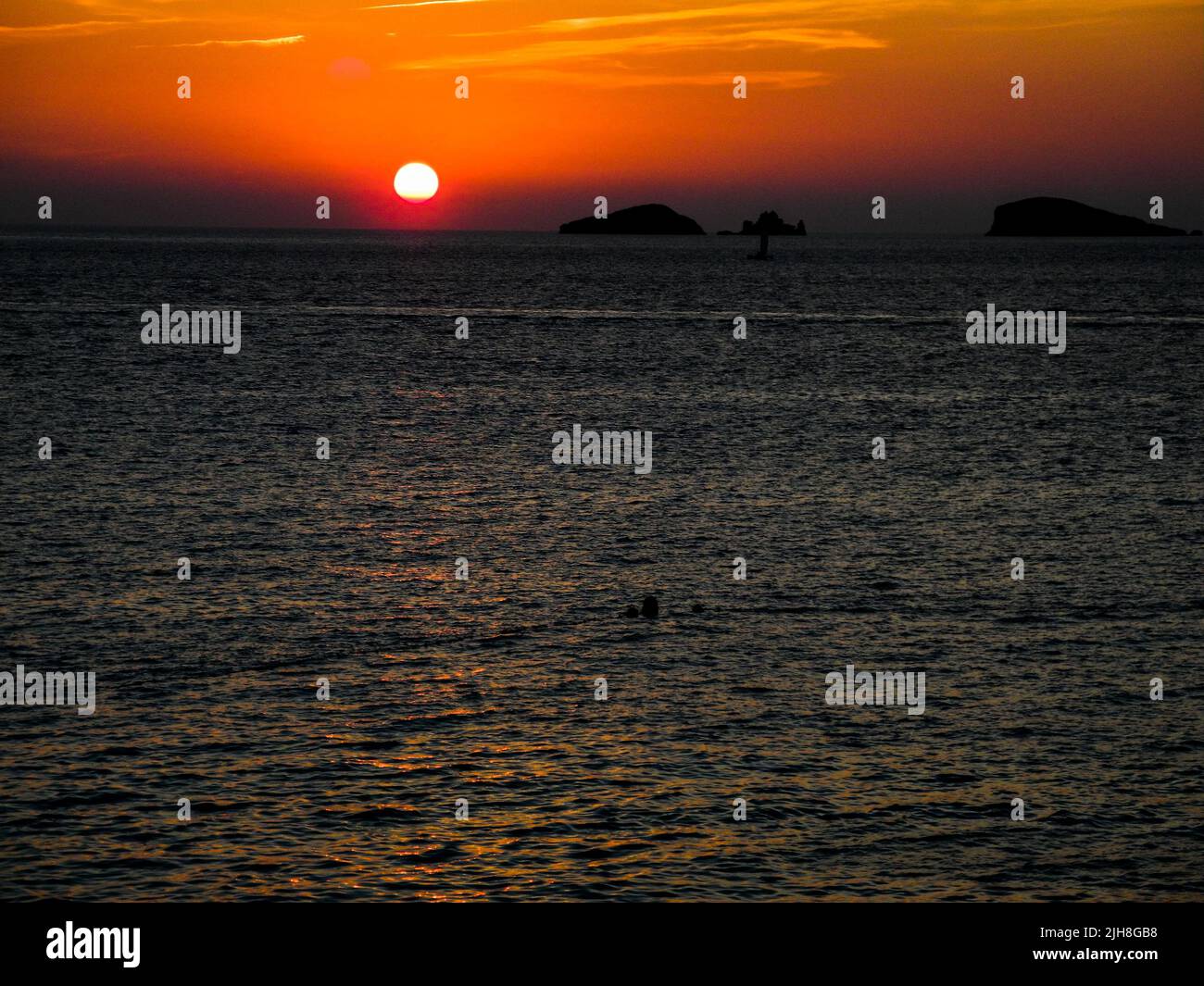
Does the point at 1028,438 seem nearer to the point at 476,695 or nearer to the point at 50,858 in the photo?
the point at 476,695

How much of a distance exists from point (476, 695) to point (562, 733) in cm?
251

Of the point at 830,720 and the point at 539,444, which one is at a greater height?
the point at 539,444

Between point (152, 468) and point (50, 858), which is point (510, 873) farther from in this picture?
point (152, 468)

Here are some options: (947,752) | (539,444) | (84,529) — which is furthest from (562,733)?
(539,444)

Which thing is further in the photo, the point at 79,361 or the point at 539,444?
the point at 79,361

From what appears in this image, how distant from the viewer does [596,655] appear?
27.7 m

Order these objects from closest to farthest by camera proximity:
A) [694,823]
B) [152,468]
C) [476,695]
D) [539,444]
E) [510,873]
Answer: [510,873] < [694,823] < [476,695] < [152,468] < [539,444]

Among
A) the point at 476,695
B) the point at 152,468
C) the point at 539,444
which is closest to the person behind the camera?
the point at 476,695

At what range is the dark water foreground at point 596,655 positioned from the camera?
18797mm

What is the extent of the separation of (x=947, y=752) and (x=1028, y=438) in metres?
39.9

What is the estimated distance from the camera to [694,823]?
19688 millimetres

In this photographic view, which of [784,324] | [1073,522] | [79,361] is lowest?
[1073,522]

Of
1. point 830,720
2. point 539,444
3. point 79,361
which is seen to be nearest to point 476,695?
point 830,720

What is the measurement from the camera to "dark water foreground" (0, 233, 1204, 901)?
740 inches
